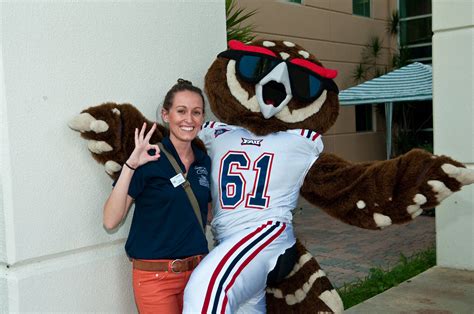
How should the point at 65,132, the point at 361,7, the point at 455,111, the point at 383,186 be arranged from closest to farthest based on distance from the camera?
the point at 65,132, the point at 383,186, the point at 455,111, the point at 361,7

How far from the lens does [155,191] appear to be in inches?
101

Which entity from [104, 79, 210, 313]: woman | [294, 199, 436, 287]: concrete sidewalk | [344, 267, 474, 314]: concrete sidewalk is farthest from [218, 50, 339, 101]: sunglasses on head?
[294, 199, 436, 287]: concrete sidewalk

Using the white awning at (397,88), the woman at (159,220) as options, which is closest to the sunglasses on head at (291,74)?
the woman at (159,220)

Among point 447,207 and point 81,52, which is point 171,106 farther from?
point 447,207

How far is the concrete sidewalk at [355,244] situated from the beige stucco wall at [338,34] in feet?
15.9

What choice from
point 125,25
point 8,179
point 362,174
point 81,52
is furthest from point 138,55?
point 362,174

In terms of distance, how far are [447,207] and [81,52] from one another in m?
3.99

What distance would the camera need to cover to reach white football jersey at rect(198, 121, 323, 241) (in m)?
2.79

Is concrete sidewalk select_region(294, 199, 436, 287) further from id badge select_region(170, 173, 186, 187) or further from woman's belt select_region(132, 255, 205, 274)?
id badge select_region(170, 173, 186, 187)

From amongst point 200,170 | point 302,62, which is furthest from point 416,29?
point 200,170

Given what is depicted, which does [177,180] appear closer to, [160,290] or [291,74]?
[160,290]

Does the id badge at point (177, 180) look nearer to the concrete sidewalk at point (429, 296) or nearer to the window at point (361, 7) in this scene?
the concrete sidewalk at point (429, 296)

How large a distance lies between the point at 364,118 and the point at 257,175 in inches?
528

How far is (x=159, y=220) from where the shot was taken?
101 inches
